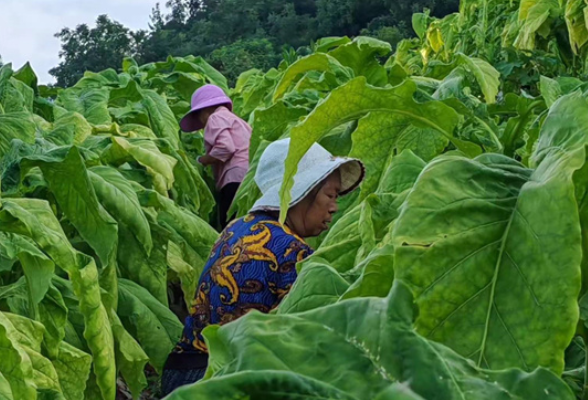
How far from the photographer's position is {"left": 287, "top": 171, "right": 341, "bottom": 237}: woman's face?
2691 millimetres

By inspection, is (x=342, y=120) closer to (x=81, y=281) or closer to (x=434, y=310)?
(x=434, y=310)

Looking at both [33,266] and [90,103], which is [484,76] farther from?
[90,103]

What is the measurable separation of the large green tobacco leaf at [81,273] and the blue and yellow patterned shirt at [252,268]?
57cm

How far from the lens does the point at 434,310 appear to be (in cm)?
74

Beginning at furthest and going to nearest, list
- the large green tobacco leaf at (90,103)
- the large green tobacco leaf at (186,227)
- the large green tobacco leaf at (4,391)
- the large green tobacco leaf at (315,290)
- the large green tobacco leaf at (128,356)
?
the large green tobacco leaf at (90,103), the large green tobacco leaf at (186,227), the large green tobacco leaf at (128,356), the large green tobacco leaf at (4,391), the large green tobacco leaf at (315,290)

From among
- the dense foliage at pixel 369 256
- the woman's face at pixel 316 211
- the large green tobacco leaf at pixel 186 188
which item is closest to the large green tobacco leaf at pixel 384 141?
the dense foliage at pixel 369 256

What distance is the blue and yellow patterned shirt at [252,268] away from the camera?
2.53 metres

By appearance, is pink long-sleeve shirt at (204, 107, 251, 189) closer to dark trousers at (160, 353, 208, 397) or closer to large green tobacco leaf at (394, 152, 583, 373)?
dark trousers at (160, 353, 208, 397)

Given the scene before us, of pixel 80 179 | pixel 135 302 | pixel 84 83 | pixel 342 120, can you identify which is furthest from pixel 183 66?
pixel 342 120

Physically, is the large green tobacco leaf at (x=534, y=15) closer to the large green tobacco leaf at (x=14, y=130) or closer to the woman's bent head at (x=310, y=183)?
the woman's bent head at (x=310, y=183)

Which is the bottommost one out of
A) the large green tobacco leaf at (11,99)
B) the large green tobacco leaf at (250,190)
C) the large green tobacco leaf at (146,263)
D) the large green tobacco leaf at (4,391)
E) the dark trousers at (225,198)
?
the dark trousers at (225,198)

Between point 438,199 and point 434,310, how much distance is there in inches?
3.6

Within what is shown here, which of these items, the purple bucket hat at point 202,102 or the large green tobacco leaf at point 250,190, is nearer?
the large green tobacco leaf at point 250,190

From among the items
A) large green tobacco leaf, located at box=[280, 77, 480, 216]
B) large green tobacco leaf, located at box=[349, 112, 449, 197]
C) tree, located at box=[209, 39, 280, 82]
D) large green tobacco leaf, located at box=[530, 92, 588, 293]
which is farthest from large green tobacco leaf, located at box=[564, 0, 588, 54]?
tree, located at box=[209, 39, 280, 82]
